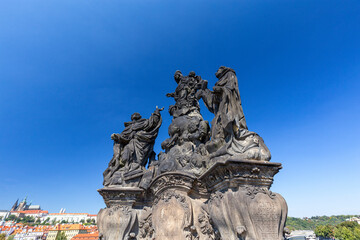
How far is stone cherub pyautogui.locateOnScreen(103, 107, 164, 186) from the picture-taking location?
7155 millimetres

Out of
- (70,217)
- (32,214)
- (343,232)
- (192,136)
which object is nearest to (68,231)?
(70,217)

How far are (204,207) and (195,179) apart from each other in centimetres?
68

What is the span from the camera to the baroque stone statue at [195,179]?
407 centimetres

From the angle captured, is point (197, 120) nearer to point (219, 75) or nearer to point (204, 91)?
point (204, 91)

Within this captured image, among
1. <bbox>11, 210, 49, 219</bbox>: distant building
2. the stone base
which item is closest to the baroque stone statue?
the stone base

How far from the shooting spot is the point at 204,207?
5.02 m

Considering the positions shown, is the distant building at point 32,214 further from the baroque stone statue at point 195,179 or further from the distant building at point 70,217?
the baroque stone statue at point 195,179

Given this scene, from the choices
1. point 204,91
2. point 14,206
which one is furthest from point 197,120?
point 14,206

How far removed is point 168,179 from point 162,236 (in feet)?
4.20

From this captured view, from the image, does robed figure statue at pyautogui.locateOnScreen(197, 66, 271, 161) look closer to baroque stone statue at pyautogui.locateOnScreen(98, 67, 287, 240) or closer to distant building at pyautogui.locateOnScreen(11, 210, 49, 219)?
baroque stone statue at pyautogui.locateOnScreen(98, 67, 287, 240)

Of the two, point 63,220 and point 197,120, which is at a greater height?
point 63,220

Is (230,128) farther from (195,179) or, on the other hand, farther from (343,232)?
(343,232)

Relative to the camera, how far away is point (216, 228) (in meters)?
4.50

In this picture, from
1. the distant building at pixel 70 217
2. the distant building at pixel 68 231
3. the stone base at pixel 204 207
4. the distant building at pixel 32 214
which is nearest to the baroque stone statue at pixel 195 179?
the stone base at pixel 204 207
